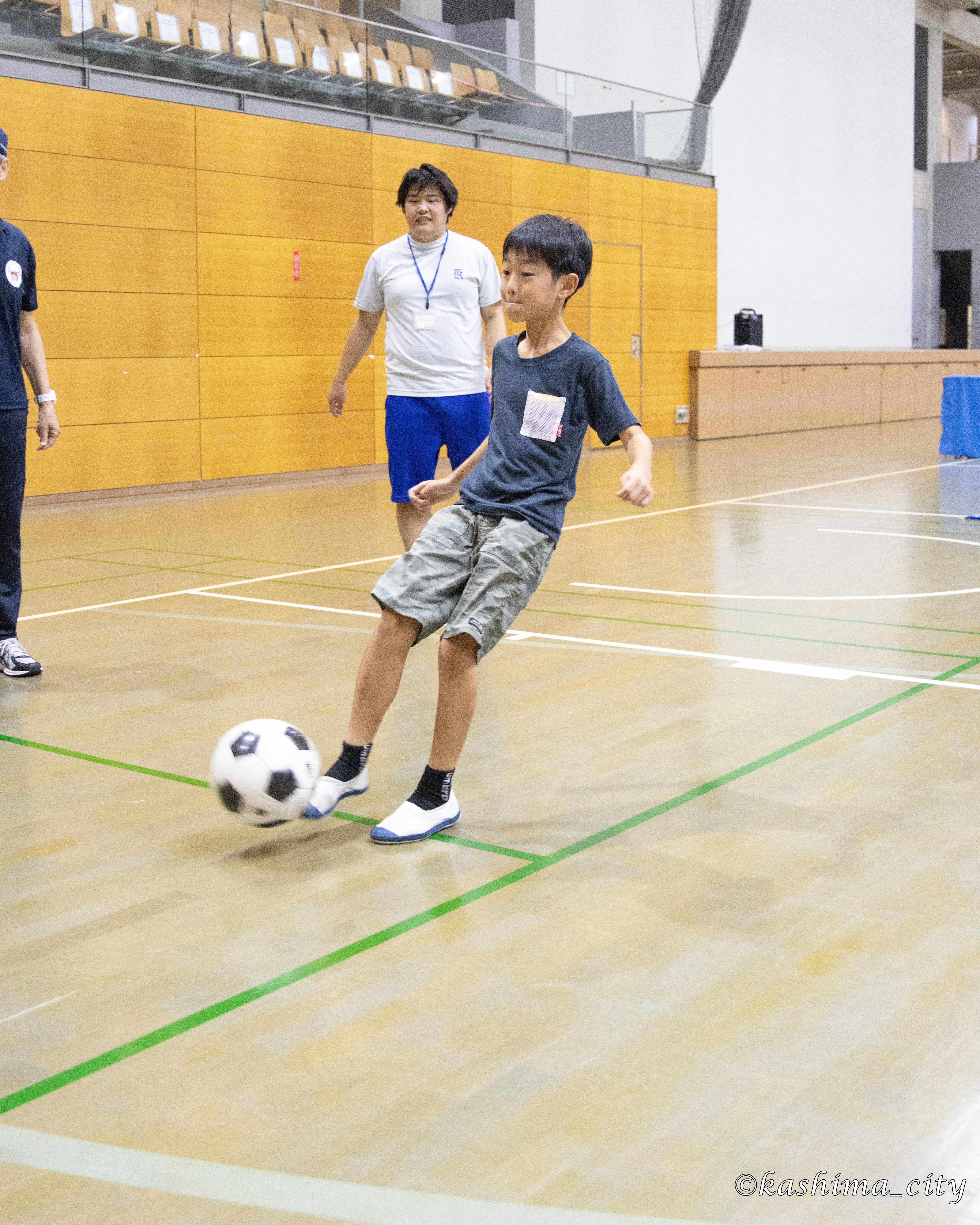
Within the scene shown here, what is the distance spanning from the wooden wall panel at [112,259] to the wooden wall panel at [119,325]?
0.07 m

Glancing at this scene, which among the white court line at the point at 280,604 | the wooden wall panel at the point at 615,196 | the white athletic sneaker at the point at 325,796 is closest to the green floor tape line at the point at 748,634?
the white court line at the point at 280,604

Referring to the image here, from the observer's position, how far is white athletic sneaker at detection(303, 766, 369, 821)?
291 cm

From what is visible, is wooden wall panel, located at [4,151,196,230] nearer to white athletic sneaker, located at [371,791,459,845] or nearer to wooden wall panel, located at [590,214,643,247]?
wooden wall panel, located at [590,214,643,247]

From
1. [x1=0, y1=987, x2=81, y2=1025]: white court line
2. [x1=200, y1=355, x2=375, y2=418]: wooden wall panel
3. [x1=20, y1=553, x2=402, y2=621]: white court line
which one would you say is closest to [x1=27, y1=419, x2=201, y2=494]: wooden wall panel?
[x1=200, y1=355, x2=375, y2=418]: wooden wall panel

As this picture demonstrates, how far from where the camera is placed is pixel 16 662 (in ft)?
14.2

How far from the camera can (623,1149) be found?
1.67 metres

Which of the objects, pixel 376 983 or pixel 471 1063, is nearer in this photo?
pixel 471 1063

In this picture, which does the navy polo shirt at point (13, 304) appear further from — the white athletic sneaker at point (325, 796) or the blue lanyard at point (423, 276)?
the white athletic sneaker at point (325, 796)

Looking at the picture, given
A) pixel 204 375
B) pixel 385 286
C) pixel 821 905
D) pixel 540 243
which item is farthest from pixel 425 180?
pixel 204 375

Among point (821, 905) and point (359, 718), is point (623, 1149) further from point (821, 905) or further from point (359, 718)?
point (359, 718)

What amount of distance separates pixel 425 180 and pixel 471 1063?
333cm

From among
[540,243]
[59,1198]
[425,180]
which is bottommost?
[59,1198]

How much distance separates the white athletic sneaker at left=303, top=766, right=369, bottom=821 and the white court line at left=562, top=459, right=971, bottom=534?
3.89 m

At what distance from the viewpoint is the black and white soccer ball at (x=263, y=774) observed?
278 cm
